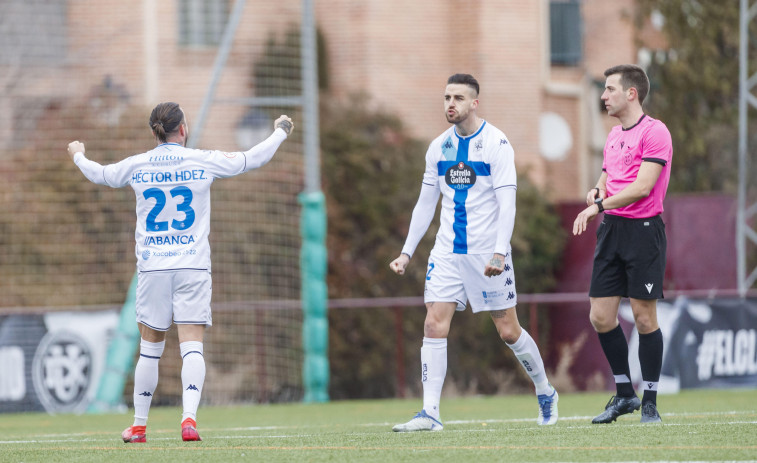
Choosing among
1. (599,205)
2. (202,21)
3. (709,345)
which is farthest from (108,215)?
(599,205)

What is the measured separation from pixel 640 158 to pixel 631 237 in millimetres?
503

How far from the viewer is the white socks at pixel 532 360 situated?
849cm

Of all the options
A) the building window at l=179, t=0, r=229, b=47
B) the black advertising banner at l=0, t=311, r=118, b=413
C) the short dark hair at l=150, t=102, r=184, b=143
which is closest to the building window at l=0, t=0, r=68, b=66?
the building window at l=179, t=0, r=229, b=47

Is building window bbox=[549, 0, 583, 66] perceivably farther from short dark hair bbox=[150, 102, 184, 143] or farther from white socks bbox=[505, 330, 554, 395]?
short dark hair bbox=[150, 102, 184, 143]

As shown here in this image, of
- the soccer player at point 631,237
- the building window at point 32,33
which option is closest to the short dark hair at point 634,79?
the soccer player at point 631,237

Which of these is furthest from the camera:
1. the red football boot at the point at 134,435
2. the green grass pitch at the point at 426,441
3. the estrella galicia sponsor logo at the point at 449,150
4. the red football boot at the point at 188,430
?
the estrella galicia sponsor logo at the point at 449,150

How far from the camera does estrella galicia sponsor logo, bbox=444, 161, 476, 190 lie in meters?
8.34

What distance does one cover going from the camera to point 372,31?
2388 cm

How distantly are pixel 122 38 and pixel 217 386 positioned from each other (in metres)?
6.43

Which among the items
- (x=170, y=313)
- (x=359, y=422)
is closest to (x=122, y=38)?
(x=359, y=422)

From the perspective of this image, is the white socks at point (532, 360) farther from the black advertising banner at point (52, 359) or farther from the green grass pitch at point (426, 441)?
the black advertising banner at point (52, 359)

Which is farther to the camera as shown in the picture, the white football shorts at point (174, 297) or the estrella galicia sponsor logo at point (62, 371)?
the estrella galicia sponsor logo at point (62, 371)

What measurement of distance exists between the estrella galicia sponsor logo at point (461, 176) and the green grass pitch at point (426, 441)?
5.09 feet

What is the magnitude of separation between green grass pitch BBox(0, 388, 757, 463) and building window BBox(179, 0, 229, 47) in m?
12.3
